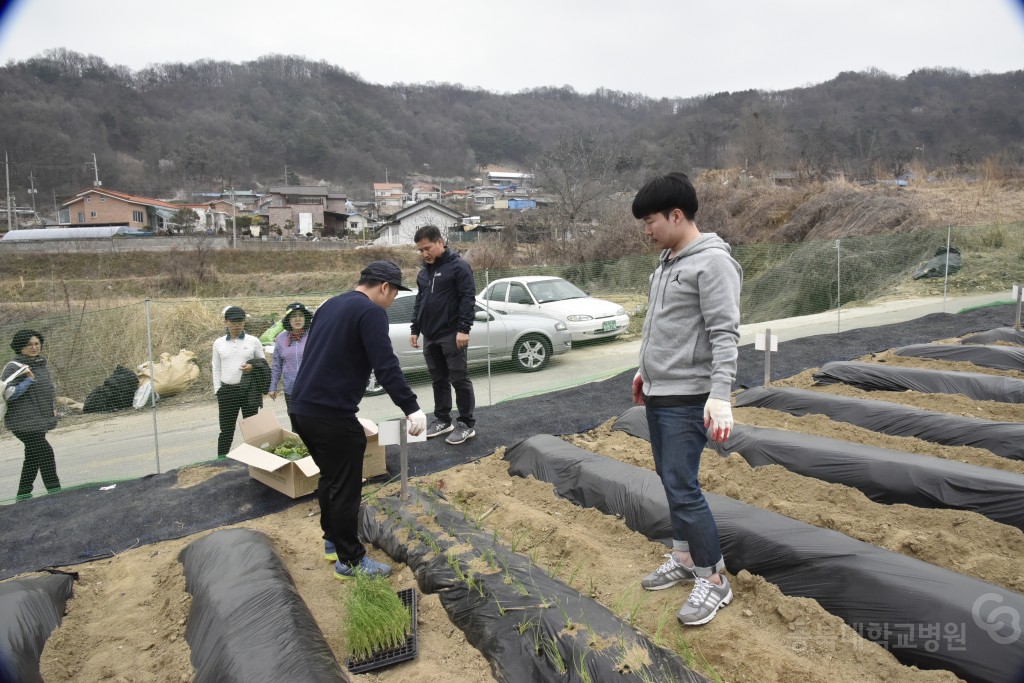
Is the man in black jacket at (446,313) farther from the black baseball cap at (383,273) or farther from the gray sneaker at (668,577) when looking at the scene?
the gray sneaker at (668,577)

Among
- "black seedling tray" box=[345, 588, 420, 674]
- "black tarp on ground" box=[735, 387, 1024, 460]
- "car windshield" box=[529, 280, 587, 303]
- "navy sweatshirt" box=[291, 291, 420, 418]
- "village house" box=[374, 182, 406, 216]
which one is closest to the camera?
"black seedling tray" box=[345, 588, 420, 674]

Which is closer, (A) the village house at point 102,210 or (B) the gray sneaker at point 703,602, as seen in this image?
(B) the gray sneaker at point 703,602

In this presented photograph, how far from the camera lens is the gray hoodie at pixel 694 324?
2.44 metres

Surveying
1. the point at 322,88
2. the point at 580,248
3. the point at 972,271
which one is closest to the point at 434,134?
the point at 322,88

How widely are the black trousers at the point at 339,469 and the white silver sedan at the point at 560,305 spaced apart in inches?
298

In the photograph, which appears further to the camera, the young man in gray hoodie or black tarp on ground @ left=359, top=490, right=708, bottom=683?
the young man in gray hoodie

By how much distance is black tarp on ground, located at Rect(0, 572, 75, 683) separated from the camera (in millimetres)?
2359

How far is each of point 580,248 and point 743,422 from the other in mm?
18407

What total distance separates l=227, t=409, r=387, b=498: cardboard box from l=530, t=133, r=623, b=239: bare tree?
22.3m

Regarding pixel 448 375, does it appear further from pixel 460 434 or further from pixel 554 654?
pixel 554 654

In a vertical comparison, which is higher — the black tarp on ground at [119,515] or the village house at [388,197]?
the village house at [388,197]

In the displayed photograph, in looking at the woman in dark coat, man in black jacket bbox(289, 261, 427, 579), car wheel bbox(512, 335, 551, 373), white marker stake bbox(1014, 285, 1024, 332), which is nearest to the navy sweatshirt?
man in black jacket bbox(289, 261, 427, 579)

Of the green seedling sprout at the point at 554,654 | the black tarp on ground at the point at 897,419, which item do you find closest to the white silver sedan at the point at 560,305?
the black tarp on ground at the point at 897,419

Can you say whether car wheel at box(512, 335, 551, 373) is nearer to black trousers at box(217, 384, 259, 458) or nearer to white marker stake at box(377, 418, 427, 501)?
black trousers at box(217, 384, 259, 458)
